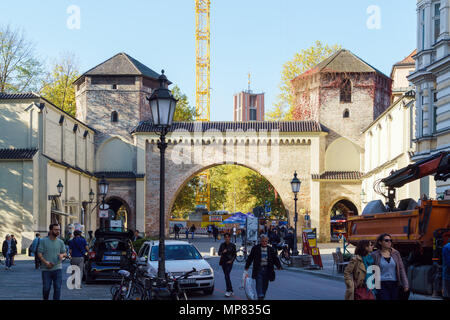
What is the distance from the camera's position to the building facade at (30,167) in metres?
41.3

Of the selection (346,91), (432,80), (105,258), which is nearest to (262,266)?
(105,258)

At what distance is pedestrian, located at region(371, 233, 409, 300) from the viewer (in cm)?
1098

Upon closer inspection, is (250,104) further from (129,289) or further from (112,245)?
(129,289)

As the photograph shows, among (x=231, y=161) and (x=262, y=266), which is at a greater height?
(x=231, y=161)

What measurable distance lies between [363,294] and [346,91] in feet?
157

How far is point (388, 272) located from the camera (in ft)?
36.0

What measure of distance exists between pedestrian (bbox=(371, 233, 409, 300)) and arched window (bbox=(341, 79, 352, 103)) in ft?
153

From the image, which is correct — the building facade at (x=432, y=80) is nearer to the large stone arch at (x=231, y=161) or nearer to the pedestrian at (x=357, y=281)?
the pedestrian at (x=357, y=281)

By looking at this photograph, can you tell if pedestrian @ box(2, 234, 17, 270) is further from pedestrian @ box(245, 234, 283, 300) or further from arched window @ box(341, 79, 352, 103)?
arched window @ box(341, 79, 352, 103)

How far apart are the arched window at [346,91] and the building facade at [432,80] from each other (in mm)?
25874

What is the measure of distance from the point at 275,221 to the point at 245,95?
10558 centimetres

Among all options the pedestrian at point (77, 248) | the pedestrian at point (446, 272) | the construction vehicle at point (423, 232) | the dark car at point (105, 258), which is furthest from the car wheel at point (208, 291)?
the pedestrian at point (446, 272)

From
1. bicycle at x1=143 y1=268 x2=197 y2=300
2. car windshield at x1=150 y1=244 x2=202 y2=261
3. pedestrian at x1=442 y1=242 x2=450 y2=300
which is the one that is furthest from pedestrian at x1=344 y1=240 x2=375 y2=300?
car windshield at x1=150 y1=244 x2=202 y2=261
